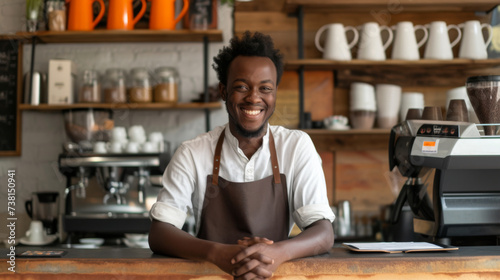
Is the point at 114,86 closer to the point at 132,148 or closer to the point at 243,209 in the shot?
the point at 132,148

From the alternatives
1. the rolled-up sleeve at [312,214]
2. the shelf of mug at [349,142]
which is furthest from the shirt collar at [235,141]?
the shelf of mug at [349,142]

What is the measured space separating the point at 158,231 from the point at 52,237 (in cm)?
162

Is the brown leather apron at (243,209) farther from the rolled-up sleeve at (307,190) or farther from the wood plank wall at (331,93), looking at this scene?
the wood plank wall at (331,93)

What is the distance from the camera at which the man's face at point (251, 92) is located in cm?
149

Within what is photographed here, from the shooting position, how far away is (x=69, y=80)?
292 cm

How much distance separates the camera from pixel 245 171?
5.15ft

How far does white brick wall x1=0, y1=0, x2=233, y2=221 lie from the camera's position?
3084 millimetres

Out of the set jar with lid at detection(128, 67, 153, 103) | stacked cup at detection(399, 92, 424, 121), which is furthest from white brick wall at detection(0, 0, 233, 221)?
stacked cup at detection(399, 92, 424, 121)

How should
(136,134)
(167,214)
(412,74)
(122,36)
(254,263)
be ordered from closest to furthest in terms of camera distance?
(254,263) < (167,214) < (136,134) < (122,36) < (412,74)

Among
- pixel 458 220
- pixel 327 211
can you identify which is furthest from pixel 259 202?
pixel 458 220

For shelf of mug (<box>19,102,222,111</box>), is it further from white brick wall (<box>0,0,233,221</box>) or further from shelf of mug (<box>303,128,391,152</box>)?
shelf of mug (<box>303,128,391,152</box>)

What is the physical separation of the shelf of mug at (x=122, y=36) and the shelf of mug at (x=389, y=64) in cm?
46

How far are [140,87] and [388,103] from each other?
1274mm

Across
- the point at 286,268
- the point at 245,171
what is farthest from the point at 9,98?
the point at 286,268
